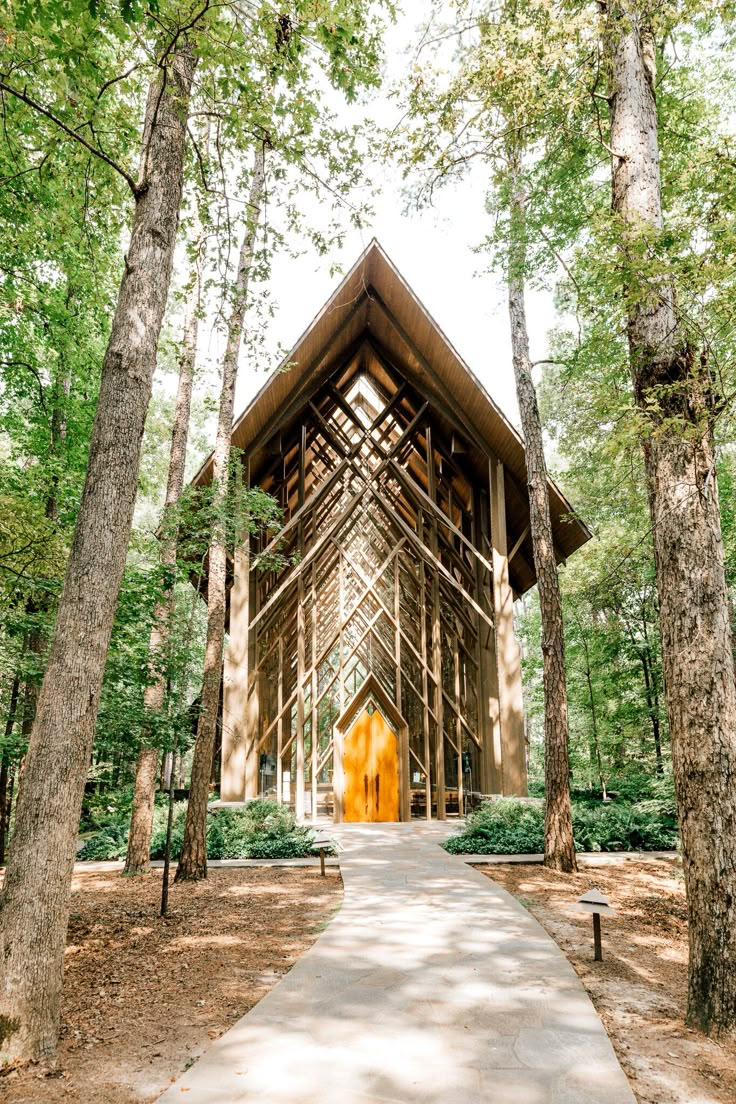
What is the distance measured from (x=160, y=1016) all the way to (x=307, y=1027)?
0.96 m

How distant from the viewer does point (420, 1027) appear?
11.8 ft

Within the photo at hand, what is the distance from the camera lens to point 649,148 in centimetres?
467

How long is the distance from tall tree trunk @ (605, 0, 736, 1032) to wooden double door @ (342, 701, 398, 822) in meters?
10.3

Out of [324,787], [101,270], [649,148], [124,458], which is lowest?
[324,787]

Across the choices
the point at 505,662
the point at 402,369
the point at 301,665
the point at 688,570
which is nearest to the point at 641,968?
the point at 688,570

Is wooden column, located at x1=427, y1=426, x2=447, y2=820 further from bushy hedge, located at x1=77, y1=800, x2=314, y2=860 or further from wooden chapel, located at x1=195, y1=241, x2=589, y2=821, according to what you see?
bushy hedge, located at x1=77, y1=800, x2=314, y2=860

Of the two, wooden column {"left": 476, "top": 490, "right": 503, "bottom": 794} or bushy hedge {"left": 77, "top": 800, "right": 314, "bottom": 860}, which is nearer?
bushy hedge {"left": 77, "top": 800, "right": 314, "bottom": 860}

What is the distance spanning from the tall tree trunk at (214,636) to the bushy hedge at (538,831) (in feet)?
12.4

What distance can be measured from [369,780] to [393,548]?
4.96 m

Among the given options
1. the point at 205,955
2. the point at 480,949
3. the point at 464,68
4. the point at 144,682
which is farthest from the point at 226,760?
the point at 464,68

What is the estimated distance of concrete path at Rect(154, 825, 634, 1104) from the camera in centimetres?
291

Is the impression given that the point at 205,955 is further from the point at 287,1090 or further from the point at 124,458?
the point at 124,458

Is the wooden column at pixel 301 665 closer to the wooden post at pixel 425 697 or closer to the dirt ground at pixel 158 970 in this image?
the wooden post at pixel 425 697

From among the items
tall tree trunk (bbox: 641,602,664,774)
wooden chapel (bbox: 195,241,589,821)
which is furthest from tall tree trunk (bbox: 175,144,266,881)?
tall tree trunk (bbox: 641,602,664,774)
